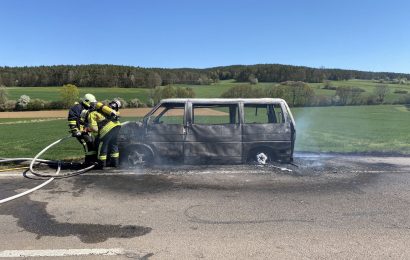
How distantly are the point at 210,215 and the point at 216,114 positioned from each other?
13.6 ft

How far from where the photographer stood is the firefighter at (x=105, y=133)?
9.28 meters

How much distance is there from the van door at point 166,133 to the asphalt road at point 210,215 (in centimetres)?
71

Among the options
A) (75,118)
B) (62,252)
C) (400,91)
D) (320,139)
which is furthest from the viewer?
(400,91)

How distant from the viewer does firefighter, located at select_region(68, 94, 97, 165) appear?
9.08 metres

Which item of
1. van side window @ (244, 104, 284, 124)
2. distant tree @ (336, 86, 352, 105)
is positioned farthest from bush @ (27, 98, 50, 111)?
van side window @ (244, 104, 284, 124)

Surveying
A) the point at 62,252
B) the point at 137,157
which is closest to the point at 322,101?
the point at 137,157

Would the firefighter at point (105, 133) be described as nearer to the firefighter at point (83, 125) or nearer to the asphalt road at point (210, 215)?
the firefighter at point (83, 125)

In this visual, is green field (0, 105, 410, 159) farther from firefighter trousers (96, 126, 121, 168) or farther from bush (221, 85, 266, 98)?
bush (221, 85, 266, 98)

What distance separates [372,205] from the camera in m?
6.49

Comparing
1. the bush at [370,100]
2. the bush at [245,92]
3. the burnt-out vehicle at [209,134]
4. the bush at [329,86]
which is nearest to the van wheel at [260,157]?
the burnt-out vehicle at [209,134]

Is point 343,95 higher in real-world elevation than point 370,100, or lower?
higher

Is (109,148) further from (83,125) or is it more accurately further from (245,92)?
(245,92)

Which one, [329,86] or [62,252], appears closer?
[62,252]

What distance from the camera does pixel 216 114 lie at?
966 centimetres
